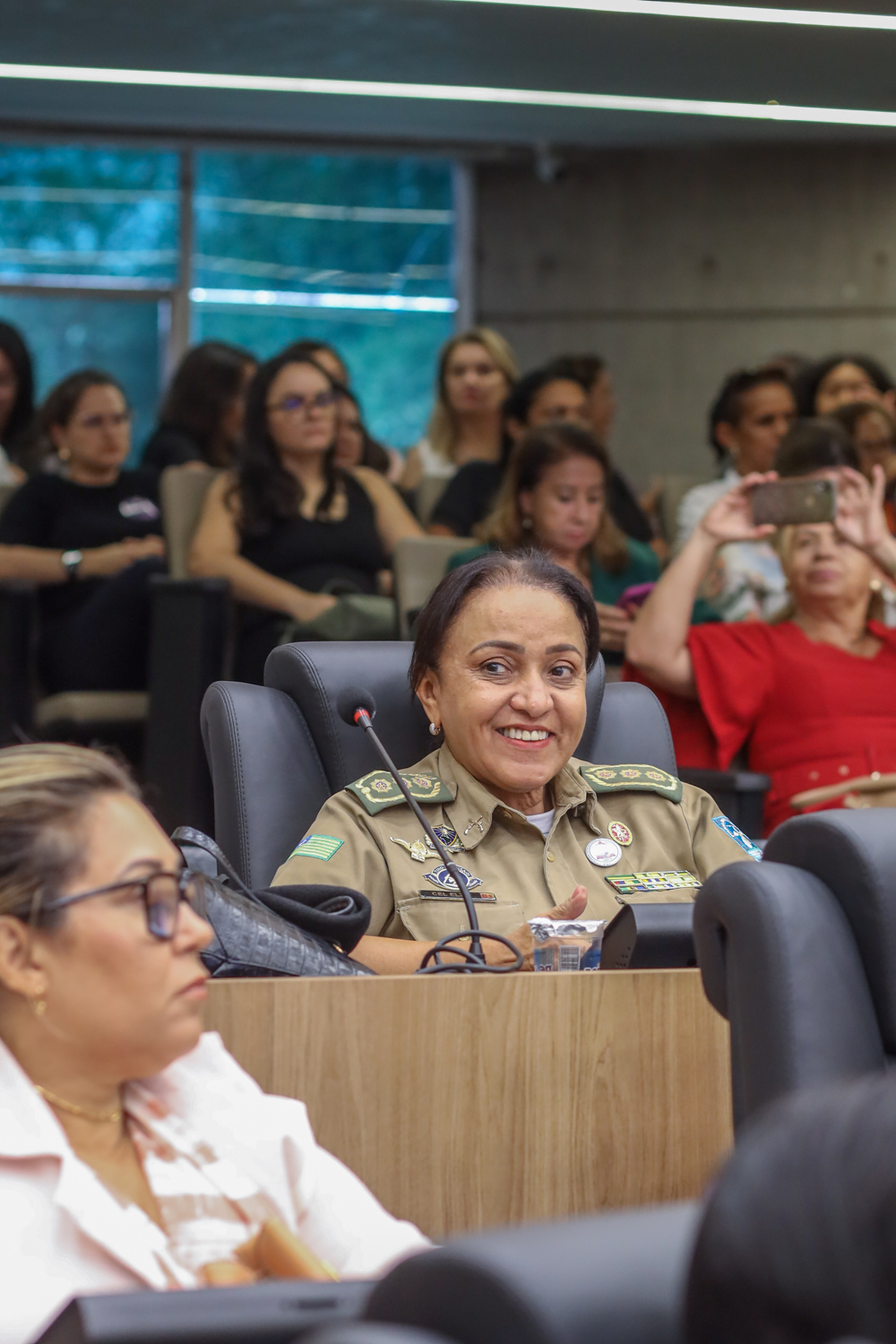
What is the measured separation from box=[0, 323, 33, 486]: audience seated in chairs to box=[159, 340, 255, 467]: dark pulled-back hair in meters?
0.39

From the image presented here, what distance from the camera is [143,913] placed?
1.09 m

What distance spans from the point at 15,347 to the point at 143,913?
11.8ft

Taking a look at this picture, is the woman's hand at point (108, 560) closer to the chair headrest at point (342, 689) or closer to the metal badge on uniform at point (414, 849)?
the chair headrest at point (342, 689)

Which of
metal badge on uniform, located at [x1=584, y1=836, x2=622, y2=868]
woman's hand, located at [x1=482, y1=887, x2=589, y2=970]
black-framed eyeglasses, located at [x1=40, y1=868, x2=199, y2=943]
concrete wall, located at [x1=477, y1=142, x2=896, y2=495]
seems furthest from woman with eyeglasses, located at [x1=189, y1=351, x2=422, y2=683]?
concrete wall, located at [x1=477, y1=142, x2=896, y2=495]

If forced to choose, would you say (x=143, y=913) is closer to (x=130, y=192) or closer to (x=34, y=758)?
(x=34, y=758)

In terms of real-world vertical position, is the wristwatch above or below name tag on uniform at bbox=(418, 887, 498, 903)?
above

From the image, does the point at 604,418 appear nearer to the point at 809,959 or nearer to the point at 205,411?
the point at 205,411

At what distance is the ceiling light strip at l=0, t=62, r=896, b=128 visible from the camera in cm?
621

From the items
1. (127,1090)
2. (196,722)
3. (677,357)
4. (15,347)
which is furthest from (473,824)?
(677,357)

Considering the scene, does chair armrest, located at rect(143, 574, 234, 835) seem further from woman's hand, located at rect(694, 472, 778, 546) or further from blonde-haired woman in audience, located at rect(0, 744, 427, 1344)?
blonde-haired woman in audience, located at rect(0, 744, 427, 1344)

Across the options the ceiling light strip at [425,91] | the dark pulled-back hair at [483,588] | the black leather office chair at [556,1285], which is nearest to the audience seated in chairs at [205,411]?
the ceiling light strip at [425,91]

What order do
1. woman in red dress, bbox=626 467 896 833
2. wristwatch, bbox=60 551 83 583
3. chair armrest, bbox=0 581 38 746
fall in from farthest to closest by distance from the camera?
wristwatch, bbox=60 551 83 583
chair armrest, bbox=0 581 38 746
woman in red dress, bbox=626 467 896 833

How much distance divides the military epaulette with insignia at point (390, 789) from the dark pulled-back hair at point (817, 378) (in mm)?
2824

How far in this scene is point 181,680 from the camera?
13.0 feet
